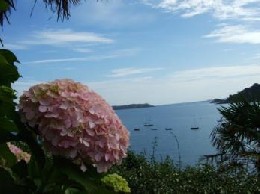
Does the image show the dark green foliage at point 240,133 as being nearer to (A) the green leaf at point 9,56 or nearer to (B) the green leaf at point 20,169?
(B) the green leaf at point 20,169

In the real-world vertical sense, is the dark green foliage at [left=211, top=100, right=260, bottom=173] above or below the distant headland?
below

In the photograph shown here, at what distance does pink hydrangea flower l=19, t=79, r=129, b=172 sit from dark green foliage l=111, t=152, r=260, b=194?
15.2ft

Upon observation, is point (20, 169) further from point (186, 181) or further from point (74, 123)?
point (186, 181)

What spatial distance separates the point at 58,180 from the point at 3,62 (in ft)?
1.26

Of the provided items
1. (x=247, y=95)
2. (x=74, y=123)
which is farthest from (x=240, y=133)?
(x=74, y=123)

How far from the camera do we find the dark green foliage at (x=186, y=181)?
657 cm

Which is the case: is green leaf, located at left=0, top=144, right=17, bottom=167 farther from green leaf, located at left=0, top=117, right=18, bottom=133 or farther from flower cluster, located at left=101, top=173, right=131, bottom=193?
flower cluster, located at left=101, top=173, right=131, bottom=193

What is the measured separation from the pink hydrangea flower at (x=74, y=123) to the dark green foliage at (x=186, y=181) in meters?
4.64

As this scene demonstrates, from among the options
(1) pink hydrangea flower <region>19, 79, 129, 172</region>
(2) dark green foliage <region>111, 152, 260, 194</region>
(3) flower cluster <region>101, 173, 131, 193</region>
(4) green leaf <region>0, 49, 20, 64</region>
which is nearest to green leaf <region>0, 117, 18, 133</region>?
(1) pink hydrangea flower <region>19, 79, 129, 172</region>

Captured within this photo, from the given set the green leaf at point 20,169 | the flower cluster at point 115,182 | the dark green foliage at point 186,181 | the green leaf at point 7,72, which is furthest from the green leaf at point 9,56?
the dark green foliage at point 186,181

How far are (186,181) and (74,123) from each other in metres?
5.41

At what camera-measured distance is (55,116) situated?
1.68 metres

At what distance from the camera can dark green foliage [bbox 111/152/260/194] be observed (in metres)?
6.57

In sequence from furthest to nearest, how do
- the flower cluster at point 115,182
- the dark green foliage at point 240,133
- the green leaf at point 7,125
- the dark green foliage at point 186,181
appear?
the dark green foliage at point 240,133 < the dark green foliage at point 186,181 < the flower cluster at point 115,182 < the green leaf at point 7,125
